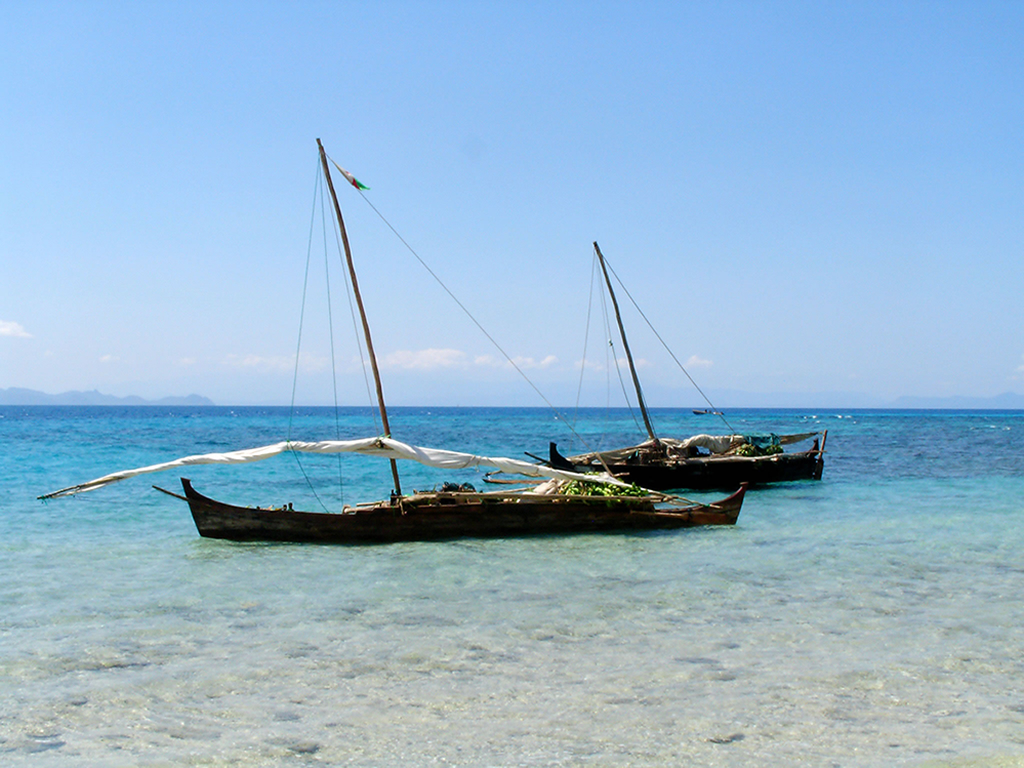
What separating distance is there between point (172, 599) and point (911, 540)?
639 inches

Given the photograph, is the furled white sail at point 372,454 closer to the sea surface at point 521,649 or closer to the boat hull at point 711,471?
the sea surface at point 521,649

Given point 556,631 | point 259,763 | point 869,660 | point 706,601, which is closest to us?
point 259,763

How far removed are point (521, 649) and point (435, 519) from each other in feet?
26.4

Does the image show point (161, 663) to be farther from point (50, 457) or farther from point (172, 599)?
point (50, 457)

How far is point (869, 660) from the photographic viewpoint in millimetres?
9586

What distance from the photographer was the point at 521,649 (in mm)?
10117

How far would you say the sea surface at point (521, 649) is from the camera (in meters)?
7.30

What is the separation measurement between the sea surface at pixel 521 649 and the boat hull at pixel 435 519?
1.56 feet

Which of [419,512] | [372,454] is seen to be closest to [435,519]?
[419,512]

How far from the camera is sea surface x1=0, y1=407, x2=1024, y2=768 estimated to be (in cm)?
730

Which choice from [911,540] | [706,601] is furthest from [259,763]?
[911,540]

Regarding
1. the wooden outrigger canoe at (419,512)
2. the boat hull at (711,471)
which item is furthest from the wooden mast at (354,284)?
the boat hull at (711,471)

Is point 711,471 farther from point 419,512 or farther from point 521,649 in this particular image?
point 521,649

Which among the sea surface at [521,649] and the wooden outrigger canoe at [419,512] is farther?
the wooden outrigger canoe at [419,512]
